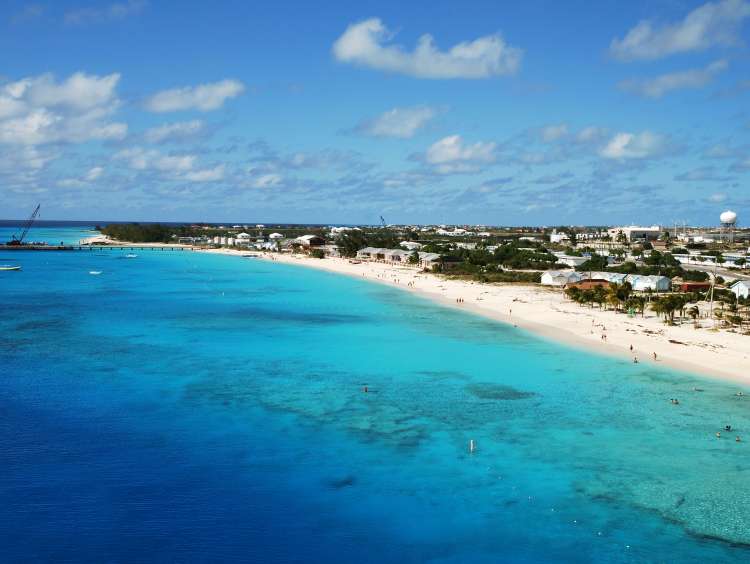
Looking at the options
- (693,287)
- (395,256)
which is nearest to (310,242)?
(395,256)

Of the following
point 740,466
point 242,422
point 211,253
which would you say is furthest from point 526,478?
point 211,253

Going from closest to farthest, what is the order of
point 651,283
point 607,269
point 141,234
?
point 651,283, point 607,269, point 141,234

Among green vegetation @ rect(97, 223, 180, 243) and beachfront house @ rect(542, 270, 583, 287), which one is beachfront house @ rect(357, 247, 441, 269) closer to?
beachfront house @ rect(542, 270, 583, 287)

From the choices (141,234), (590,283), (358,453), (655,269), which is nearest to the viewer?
(358,453)

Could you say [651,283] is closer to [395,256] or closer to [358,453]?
[358,453]

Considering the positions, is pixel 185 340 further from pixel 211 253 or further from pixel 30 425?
pixel 211 253

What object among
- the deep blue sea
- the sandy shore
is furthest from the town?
the deep blue sea

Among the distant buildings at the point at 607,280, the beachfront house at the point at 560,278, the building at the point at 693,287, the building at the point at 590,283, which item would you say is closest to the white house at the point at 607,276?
the distant buildings at the point at 607,280
